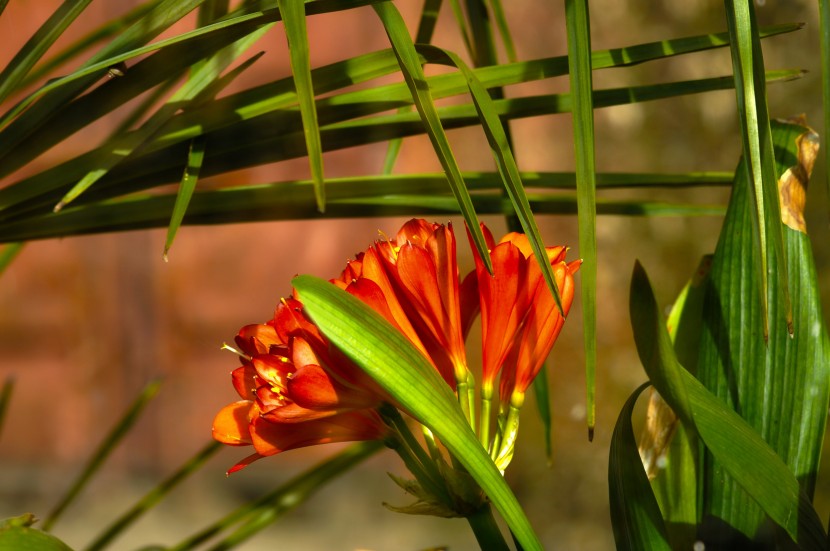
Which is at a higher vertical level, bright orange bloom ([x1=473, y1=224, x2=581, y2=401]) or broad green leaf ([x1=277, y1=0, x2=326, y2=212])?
broad green leaf ([x1=277, y1=0, x2=326, y2=212])

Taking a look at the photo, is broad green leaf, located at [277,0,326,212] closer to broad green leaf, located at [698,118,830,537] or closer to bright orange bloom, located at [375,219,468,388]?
bright orange bloom, located at [375,219,468,388]

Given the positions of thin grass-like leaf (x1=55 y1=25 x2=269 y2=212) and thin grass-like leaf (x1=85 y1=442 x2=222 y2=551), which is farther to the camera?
thin grass-like leaf (x1=85 y1=442 x2=222 y2=551)

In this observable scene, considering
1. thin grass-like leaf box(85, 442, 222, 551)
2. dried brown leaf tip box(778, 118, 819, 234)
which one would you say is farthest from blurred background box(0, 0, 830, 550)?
dried brown leaf tip box(778, 118, 819, 234)

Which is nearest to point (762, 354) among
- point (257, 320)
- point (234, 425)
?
point (234, 425)

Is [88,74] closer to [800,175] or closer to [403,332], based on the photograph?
[403,332]

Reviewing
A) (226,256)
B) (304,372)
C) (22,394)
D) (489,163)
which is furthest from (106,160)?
(22,394)

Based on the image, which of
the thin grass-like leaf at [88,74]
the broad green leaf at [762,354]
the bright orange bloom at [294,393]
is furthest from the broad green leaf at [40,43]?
the broad green leaf at [762,354]

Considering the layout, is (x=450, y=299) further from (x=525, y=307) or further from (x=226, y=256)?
(x=226, y=256)
